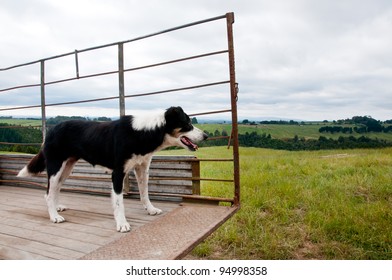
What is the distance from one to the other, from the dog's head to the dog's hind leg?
4.02 ft

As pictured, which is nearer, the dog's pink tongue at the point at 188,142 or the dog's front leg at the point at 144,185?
the dog's pink tongue at the point at 188,142

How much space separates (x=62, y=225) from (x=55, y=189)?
0.48 metres

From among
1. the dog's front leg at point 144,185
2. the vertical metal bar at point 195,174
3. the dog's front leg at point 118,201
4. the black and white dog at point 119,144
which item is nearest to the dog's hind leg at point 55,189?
the black and white dog at point 119,144

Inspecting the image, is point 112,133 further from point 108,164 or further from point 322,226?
point 322,226

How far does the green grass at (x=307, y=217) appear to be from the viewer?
4102 mm

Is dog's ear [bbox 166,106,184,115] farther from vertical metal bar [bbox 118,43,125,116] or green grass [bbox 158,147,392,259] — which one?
vertical metal bar [bbox 118,43,125,116]

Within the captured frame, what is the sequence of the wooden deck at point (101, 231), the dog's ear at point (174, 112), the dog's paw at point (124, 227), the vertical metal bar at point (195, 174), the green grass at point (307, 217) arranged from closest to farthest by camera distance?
the wooden deck at point (101, 231) < the dog's paw at point (124, 227) < the dog's ear at point (174, 112) < the vertical metal bar at point (195, 174) < the green grass at point (307, 217)

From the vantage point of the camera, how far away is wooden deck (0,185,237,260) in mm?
2049

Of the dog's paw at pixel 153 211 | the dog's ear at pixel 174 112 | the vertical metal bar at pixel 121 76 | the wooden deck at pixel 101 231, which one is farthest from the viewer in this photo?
the vertical metal bar at pixel 121 76

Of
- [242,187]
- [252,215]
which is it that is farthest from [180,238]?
[242,187]

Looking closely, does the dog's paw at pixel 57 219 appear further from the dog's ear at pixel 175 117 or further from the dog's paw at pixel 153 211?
the dog's ear at pixel 175 117

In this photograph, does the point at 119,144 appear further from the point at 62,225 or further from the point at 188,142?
the point at 62,225

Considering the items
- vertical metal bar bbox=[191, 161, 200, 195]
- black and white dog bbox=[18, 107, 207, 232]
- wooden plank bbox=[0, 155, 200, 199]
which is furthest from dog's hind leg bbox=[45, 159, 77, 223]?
vertical metal bar bbox=[191, 161, 200, 195]

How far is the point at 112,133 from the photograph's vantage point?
2.79 m
